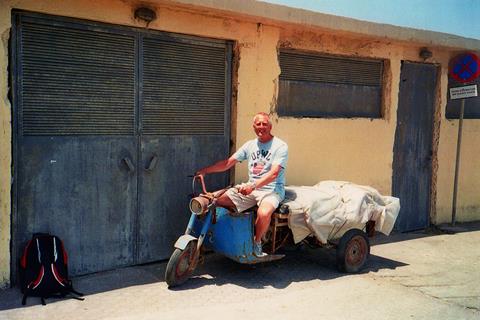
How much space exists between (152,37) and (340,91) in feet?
10.5

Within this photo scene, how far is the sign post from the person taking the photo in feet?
29.0

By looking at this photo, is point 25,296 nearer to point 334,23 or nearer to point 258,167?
point 258,167

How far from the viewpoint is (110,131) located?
19.1ft

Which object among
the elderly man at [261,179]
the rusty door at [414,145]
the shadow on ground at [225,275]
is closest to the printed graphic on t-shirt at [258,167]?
the elderly man at [261,179]

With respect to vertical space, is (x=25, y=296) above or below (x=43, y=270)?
below

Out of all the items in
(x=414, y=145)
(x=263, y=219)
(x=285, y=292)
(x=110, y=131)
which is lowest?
(x=285, y=292)

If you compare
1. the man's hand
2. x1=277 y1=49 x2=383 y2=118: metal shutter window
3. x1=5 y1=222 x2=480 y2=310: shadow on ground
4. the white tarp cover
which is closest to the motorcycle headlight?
the man's hand

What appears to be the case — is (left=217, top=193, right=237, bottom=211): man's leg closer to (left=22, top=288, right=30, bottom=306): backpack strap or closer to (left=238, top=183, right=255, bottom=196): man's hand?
(left=238, top=183, right=255, bottom=196): man's hand

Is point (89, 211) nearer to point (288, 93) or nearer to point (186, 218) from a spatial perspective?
point (186, 218)

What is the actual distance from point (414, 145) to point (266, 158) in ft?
13.1

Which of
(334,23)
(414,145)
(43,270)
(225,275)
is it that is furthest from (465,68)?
(43,270)

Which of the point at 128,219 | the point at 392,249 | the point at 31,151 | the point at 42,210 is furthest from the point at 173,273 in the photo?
the point at 392,249

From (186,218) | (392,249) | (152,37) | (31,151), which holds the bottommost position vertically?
(392,249)

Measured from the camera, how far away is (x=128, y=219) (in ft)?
19.9
